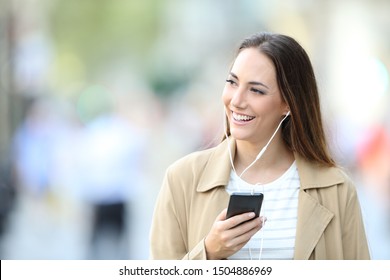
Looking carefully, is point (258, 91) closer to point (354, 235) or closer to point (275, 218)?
point (275, 218)

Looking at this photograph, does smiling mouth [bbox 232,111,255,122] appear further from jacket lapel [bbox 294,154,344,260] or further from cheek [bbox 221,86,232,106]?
jacket lapel [bbox 294,154,344,260]

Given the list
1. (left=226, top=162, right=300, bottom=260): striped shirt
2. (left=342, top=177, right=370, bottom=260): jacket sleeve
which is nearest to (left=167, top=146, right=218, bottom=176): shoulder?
(left=226, top=162, right=300, bottom=260): striped shirt

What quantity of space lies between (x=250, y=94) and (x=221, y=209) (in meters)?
0.41

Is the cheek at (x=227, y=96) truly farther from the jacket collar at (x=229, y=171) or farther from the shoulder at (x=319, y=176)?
the shoulder at (x=319, y=176)

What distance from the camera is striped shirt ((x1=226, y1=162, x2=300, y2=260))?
110 inches

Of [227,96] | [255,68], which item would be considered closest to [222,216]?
[227,96]

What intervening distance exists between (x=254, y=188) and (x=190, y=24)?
1697 centimetres

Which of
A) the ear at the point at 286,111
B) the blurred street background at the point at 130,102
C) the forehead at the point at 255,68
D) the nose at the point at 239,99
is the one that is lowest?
the blurred street background at the point at 130,102

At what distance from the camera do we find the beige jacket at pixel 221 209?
9.17ft

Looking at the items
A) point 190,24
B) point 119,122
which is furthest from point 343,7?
point 119,122

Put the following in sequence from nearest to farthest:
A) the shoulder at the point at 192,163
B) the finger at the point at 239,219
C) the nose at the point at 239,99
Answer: the finger at the point at 239,219
the nose at the point at 239,99
the shoulder at the point at 192,163

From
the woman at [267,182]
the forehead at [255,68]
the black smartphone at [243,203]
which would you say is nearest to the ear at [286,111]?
the woman at [267,182]

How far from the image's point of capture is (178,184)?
112 inches

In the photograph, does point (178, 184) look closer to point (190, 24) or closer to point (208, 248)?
point (208, 248)
